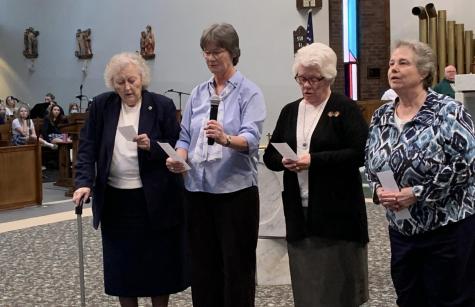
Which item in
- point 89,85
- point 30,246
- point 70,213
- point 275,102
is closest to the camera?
point 30,246

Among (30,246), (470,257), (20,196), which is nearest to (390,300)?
(470,257)

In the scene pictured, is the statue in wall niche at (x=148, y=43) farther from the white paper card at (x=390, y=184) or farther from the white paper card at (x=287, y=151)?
the white paper card at (x=390, y=184)

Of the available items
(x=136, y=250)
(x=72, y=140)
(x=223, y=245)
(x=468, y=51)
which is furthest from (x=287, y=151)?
(x=468, y=51)

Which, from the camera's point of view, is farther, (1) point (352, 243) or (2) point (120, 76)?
(2) point (120, 76)

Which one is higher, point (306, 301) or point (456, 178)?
point (456, 178)

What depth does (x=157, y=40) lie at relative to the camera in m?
14.9

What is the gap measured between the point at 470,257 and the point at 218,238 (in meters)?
1.02

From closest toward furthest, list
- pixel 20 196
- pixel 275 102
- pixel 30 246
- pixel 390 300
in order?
1. pixel 390 300
2. pixel 30 246
3. pixel 20 196
4. pixel 275 102

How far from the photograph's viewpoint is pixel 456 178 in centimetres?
247

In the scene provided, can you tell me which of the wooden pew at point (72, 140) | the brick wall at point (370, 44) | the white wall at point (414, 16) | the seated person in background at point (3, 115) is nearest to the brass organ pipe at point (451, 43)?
the white wall at point (414, 16)

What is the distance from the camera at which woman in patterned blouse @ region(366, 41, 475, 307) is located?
2.48 metres

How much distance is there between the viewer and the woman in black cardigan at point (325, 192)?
2836mm

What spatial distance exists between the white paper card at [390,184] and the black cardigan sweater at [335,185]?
12.3 inches

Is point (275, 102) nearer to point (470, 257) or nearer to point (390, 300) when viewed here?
point (390, 300)
